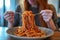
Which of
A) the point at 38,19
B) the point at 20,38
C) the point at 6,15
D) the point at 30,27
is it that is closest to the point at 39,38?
the point at 20,38

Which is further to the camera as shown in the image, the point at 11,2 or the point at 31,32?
the point at 11,2

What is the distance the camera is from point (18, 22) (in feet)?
5.17

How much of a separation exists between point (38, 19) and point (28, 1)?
0.20 m

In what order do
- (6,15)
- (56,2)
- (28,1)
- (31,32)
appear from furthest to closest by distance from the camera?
(56,2) < (28,1) < (6,15) < (31,32)

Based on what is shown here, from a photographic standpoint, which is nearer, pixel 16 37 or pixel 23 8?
pixel 16 37

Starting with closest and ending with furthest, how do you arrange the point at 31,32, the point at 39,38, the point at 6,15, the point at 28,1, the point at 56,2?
the point at 39,38
the point at 31,32
the point at 6,15
the point at 28,1
the point at 56,2

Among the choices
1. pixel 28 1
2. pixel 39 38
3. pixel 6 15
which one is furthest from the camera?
pixel 28 1

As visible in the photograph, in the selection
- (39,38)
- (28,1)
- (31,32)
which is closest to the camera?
(39,38)

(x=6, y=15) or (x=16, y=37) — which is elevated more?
(x=6, y=15)

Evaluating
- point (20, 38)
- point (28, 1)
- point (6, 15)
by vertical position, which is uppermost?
point (28, 1)

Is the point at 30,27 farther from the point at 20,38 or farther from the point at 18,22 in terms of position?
the point at 18,22

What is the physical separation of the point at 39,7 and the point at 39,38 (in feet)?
2.30

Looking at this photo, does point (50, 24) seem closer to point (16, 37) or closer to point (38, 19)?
point (38, 19)

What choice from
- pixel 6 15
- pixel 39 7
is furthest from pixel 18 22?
pixel 6 15
